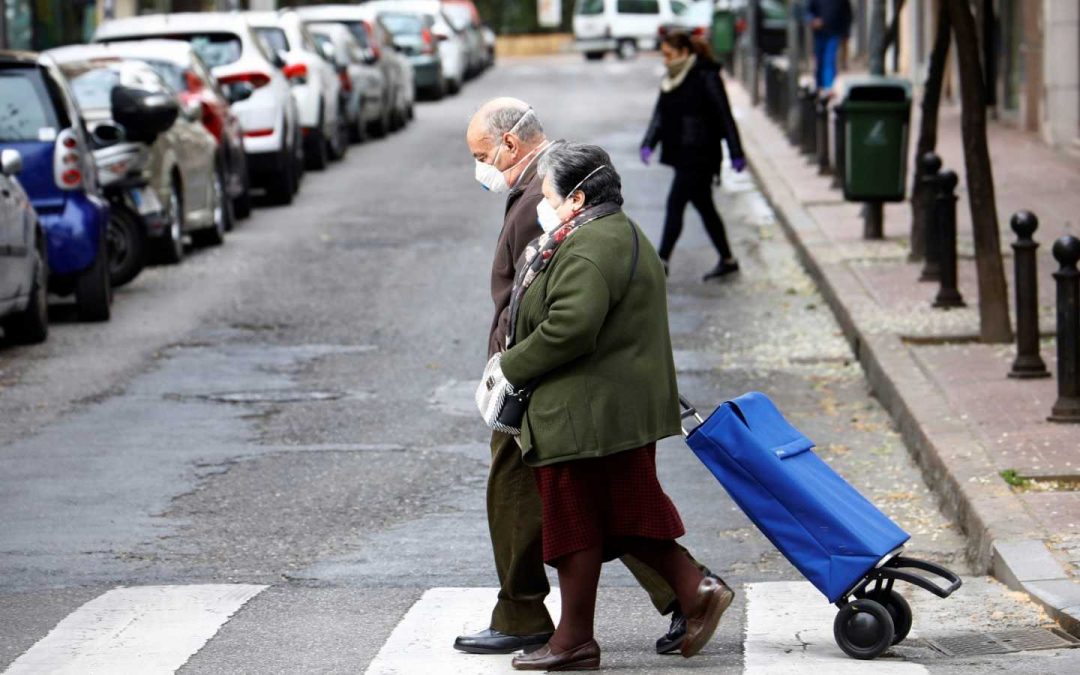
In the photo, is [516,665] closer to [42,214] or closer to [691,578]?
[691,578]

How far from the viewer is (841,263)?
15.5 metres

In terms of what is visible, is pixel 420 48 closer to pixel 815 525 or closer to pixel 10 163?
pixel 10 163

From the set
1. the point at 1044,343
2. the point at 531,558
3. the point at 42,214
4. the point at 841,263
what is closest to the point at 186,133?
the point at 42,214

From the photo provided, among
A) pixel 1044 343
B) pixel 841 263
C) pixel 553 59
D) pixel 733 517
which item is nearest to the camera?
pixel 733 517

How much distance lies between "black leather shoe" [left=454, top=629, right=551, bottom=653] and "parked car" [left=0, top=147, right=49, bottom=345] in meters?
6.66

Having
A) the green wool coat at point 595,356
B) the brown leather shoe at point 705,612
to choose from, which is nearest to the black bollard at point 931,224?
the brown leather shoe at point 705,612

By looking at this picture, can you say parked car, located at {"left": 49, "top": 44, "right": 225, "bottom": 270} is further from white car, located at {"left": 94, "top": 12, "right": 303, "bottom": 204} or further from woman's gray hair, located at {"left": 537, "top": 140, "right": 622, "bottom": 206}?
woman's gray hair, located at {"left": 537, "top": 140, "right": 622, "bottom": 206}

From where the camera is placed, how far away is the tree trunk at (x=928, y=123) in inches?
Answer: 595

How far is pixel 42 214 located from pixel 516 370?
335 inches

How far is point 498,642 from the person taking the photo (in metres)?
6.47

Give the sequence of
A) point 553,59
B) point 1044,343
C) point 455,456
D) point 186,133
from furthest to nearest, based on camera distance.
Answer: point 553,59
point 186,133
point 1044,343
point 455,456

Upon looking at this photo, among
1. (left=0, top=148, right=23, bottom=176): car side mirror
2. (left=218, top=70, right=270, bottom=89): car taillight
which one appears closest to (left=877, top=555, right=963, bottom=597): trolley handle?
(left=0, top=148, right=23, bottom=176): car side mirror

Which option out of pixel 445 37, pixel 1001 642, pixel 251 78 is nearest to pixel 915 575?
→ pixel 1001 642

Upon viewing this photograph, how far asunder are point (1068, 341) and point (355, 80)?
19.4 meters
